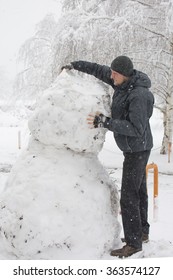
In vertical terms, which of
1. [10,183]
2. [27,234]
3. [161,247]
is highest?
[10,183]

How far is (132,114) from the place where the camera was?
10.3 ft

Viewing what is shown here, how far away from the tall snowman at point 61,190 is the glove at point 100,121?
0.49ft

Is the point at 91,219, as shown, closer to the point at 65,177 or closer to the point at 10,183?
the point at 65,177

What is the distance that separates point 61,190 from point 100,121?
0.69 m

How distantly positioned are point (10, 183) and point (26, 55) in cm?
1298

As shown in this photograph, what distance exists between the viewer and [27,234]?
326 centimetres

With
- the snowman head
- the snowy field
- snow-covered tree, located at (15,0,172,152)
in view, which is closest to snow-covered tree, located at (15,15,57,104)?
the snowy field

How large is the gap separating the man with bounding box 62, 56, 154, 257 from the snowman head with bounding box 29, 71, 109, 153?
126 mm

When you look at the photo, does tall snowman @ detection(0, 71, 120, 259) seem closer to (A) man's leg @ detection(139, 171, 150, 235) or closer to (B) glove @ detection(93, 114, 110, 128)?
(B) glove @ detection(93, 114, 110, 128)

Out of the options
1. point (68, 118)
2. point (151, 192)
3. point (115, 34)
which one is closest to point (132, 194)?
point (68, 118)

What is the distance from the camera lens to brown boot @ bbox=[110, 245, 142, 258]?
11.0ft
